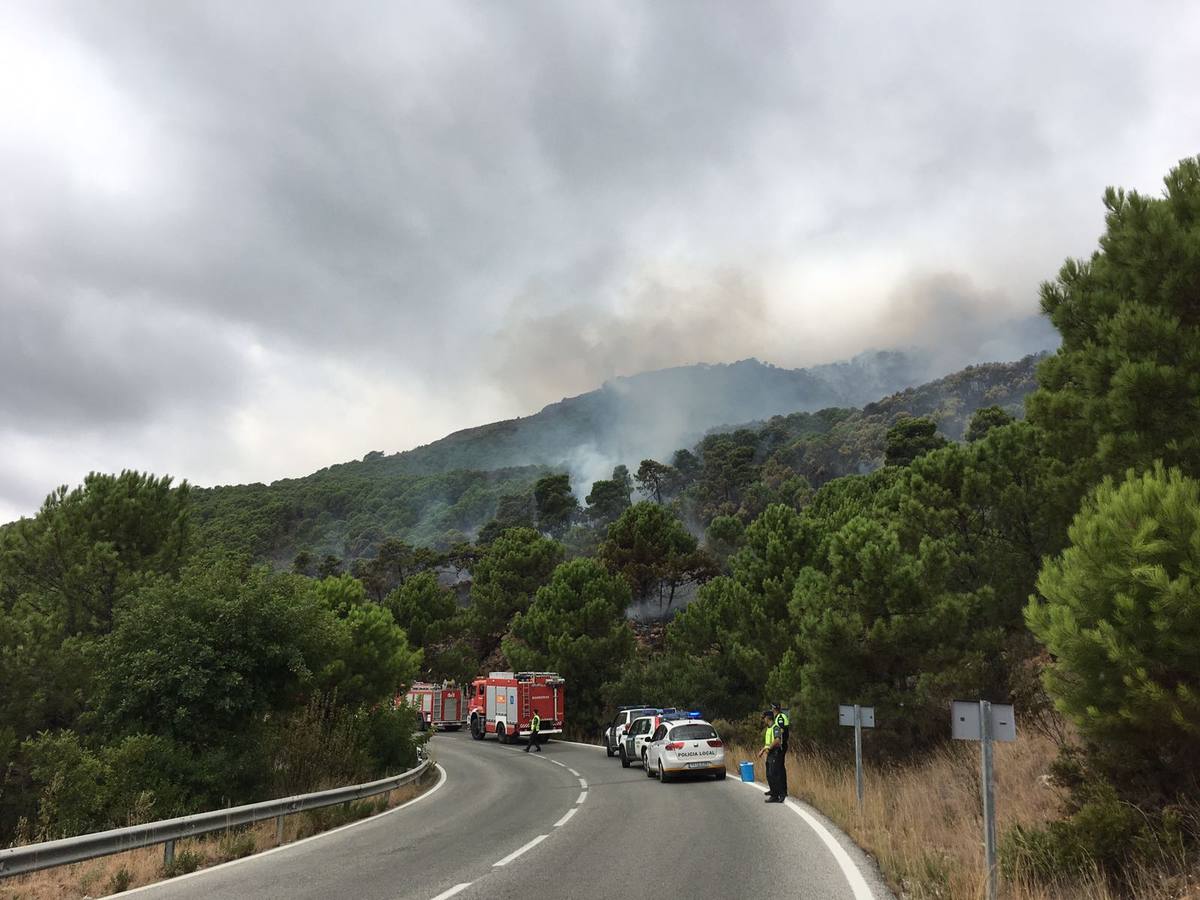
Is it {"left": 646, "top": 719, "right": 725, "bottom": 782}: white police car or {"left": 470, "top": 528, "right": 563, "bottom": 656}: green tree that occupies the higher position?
{"left": 470, "top": 528, "right": 563, "bottom": 656}: green tree

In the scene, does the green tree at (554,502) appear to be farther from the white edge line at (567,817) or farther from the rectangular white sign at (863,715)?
the rectangular white sign at (863,715)

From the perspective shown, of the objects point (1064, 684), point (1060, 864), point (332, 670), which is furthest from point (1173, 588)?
point (332, 670)

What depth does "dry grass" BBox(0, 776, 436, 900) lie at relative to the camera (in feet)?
27.7

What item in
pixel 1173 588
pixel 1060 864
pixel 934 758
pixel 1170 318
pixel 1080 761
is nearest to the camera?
pixel 1173 588

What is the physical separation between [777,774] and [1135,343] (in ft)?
30.5

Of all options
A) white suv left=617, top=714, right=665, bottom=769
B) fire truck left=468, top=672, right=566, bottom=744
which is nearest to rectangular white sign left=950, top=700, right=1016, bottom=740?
white suv left=617, top=714, right=665, bottom=769

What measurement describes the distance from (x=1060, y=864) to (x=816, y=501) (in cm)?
4773

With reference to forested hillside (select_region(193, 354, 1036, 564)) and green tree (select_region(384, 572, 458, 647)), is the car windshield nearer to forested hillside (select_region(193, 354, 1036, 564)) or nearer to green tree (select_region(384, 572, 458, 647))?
green tree (select_region(384, 572, 458, 647))

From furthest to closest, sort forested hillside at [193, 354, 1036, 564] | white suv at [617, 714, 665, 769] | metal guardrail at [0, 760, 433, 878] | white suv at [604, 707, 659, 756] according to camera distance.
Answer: forested hillside at [193, 354, 1036, 564] → white suv at [604, 707, 659, 756] → white suv at [617, 714, 665, 769] → metal guardrail at [0, 760, 433, 878]

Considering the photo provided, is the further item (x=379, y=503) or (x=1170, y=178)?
(x=379, y=503)

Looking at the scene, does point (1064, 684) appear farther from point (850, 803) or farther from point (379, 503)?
point (379, 503)

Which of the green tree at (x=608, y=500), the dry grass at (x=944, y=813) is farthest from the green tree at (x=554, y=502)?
the dry grass at (x=944, y=813)

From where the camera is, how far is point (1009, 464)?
19203mm

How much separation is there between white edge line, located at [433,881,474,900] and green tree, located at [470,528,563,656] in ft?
162
